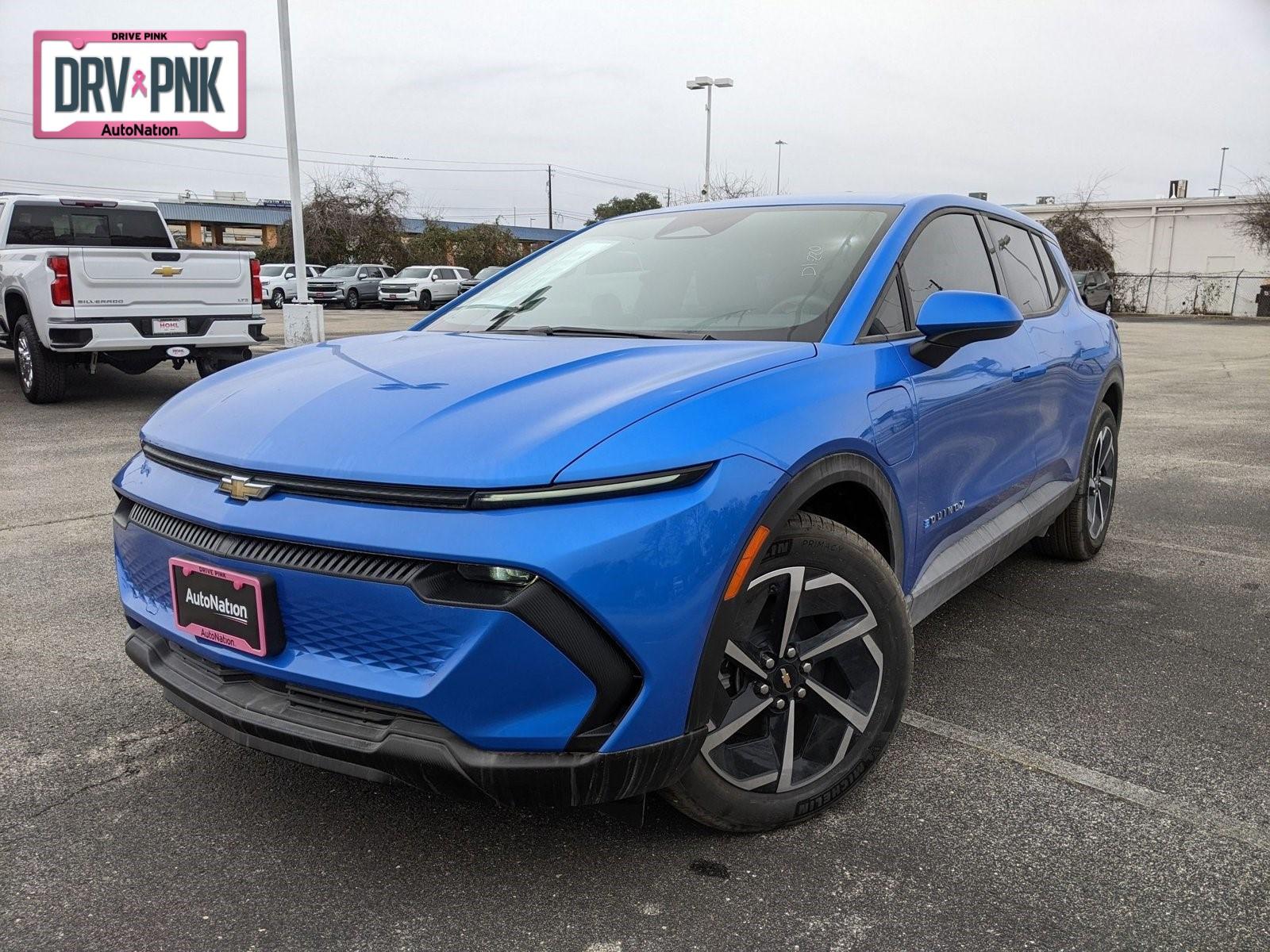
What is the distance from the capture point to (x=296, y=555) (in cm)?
215

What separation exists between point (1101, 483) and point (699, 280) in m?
2.74

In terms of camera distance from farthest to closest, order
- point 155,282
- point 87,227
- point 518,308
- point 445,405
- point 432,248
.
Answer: point 432,248, point 87,227, point 155,282, point 518,308, point 445,405

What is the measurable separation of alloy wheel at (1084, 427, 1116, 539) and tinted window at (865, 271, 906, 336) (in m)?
2.11

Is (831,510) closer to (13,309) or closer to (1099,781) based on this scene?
(1099,781)

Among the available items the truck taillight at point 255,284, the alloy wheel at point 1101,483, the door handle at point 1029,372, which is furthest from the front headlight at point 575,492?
the truck taillight at point 255,284

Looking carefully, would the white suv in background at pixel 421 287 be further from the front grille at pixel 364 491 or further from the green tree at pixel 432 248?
the front grille at pixel 364 491

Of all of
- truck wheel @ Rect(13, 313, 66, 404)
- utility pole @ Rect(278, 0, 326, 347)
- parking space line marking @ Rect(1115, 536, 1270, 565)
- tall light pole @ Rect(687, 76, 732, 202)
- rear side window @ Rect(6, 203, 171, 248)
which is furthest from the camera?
tall light pole @ Rect(687, 76, 732, 202)

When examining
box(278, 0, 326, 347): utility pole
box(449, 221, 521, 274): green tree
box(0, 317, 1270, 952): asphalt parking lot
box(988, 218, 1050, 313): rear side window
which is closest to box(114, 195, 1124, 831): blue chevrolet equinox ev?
box(0, 317, 1270, 952): asphalt parking lot

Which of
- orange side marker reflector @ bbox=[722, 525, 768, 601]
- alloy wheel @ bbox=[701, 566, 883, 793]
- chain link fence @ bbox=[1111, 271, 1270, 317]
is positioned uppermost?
orange side marker reflector @ bbox=[722, 525, 768, 601]

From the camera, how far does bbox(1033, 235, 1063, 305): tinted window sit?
15.1 feet

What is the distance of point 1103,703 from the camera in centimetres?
334

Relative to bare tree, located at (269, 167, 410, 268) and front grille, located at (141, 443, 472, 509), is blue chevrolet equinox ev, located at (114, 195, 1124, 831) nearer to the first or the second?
front grille, located at (141, 443, 472, 509)

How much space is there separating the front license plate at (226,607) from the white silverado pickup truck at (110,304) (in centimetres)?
825

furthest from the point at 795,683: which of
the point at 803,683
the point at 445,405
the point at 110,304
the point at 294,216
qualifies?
the point at 294,216
